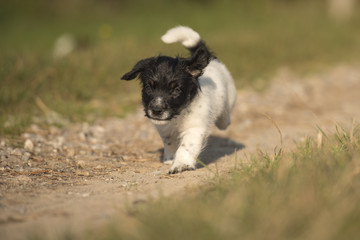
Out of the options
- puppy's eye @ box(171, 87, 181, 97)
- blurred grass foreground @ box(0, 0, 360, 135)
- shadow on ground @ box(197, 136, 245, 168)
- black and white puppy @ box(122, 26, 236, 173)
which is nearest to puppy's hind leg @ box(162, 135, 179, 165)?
black and white puppy @ box(122, 26, 236, 173)

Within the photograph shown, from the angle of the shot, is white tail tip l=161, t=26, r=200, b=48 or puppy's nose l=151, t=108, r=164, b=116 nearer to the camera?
puppy's nose l=151, t=108, r=164, b=116

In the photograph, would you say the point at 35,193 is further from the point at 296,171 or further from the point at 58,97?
the point at 58,97

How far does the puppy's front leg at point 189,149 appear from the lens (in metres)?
4.17

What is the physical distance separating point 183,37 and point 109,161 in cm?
157

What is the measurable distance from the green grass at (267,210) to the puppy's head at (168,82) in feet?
3.88

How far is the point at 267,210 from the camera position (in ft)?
7.91

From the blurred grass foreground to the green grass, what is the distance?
372cm

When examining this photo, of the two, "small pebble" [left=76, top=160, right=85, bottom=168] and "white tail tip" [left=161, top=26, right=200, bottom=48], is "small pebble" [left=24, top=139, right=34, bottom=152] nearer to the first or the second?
"small pebble" [left=76, top=160, right=85, bottom=168]

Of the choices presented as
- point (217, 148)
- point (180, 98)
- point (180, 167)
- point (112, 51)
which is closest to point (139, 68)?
point (180, 98)

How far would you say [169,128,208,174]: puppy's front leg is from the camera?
4.17 metres

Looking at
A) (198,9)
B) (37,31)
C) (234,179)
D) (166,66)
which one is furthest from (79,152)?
(198,9)

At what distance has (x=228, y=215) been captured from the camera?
7.75 feet

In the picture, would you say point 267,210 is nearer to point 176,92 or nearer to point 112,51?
point 176,92

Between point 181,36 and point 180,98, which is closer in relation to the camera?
point 180,98
